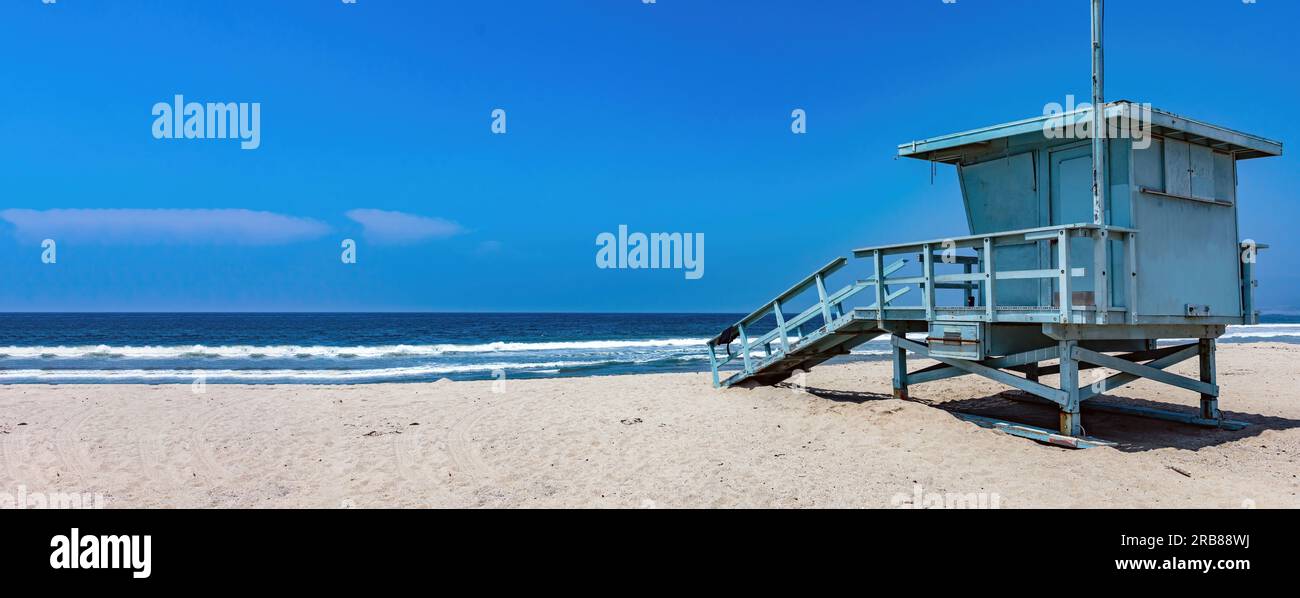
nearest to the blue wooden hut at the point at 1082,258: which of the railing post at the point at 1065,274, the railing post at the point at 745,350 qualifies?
the railing post at the point at 1065,274

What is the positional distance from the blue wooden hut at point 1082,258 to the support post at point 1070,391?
0.05 ft

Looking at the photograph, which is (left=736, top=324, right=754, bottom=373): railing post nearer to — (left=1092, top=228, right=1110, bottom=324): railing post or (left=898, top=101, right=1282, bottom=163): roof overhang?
(left=898, top=101, right=1282, bottom=163): roof overhang

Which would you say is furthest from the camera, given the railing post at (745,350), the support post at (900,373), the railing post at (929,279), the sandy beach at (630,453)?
the railing post at (745,350)

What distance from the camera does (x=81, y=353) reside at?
98.7 feet

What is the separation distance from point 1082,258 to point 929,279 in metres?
1.84

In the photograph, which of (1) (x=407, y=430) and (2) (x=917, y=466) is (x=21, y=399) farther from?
(2) (x=917, y=466)

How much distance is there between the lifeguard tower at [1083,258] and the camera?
25.7ft

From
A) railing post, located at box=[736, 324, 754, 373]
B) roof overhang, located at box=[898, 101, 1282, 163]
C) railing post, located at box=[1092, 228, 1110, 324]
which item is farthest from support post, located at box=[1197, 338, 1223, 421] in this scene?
railing post, located at box=[736, 324, 754, 373]

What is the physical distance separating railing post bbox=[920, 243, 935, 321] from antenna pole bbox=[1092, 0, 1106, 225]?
1.89 metres

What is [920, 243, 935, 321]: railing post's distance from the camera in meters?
8.91

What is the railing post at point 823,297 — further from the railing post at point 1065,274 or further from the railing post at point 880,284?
the railing post at point 1065,274
